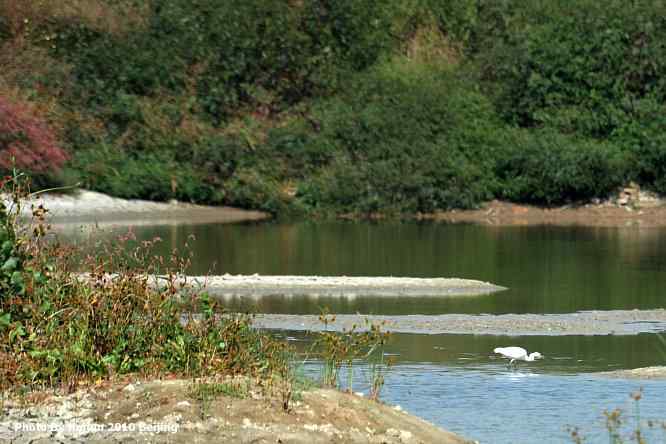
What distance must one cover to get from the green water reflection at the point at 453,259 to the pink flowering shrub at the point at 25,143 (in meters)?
4.13

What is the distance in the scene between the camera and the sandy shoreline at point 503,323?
16391 mm

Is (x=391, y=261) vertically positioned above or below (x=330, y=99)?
below

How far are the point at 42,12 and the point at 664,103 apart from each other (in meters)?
17.0

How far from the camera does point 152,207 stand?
113 feet

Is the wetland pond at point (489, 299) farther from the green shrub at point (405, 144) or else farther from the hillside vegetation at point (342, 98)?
the hillside vegetation at point (342, 98)

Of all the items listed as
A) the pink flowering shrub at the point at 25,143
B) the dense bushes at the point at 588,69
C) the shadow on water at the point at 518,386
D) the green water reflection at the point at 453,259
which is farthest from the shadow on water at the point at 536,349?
the dense bushes at the point at 588,69

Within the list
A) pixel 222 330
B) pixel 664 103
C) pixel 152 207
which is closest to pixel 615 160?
pixel 664 103

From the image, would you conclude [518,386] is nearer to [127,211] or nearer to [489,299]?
[489,299]

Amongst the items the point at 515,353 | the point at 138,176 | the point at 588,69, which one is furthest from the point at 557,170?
the point at 515,353

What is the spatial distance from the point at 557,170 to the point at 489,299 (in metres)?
16.3

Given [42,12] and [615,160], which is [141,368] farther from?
[42,12]

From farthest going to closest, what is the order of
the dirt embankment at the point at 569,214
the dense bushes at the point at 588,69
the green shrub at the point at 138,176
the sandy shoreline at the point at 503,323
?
the dense bushes at the point at 588,69 → the green shrub at the point at 138,176 → the dirt embankment at the point at 569,214 → the sandy shoreline at the point at 503,323

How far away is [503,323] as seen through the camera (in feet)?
55.7

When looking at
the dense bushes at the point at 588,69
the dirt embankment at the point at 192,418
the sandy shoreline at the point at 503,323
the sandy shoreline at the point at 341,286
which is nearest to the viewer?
the dirt embankment at the point at 192,418
